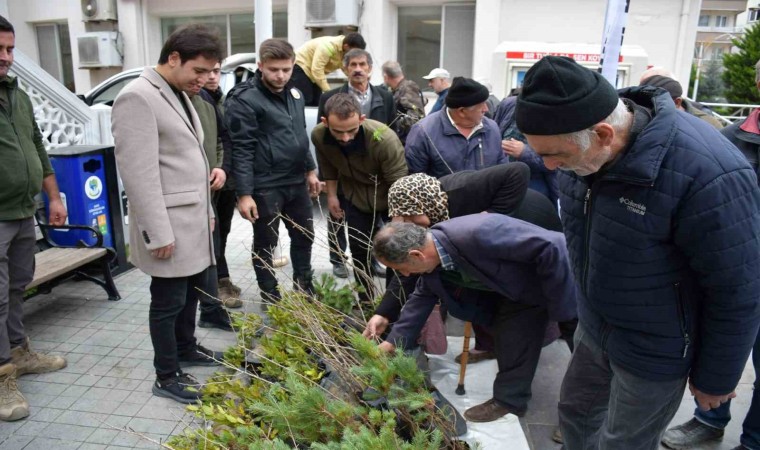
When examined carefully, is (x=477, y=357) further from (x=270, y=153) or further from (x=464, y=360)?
(x=270, y=153)

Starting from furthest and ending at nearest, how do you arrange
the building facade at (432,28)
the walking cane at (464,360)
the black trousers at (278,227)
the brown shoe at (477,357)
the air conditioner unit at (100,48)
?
the air conditioner unit at (100,48) → the building facade at (432,28) → the black trousers at (278,227) → the brown shoe at (477,357) → the walking cane at (464,360)

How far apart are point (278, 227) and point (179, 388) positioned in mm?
1361

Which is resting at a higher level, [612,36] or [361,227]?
[612,36]

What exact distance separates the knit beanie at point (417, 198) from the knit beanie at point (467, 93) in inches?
30.1

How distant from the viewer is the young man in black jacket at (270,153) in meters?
3.58

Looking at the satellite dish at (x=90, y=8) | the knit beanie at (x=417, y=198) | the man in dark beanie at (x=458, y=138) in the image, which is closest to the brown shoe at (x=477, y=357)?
the man in dark beanie at (x=458, y=138)

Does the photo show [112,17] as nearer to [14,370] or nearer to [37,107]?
[37,107]

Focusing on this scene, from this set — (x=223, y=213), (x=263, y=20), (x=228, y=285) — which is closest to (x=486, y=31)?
(x=263, y=20)

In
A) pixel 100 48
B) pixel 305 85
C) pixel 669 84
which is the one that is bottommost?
pixel 305 85

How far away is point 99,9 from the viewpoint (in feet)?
39.2

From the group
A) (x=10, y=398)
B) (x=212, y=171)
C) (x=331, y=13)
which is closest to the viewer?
(x=10, y=398)

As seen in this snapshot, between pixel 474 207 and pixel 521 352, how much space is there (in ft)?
2.64

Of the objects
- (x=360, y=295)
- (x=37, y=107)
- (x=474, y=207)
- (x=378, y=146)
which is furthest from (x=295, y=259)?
(x=37, y=107)

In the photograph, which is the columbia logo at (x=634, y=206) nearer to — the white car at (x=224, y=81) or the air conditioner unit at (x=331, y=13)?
the white car at (x=224, y=81)
